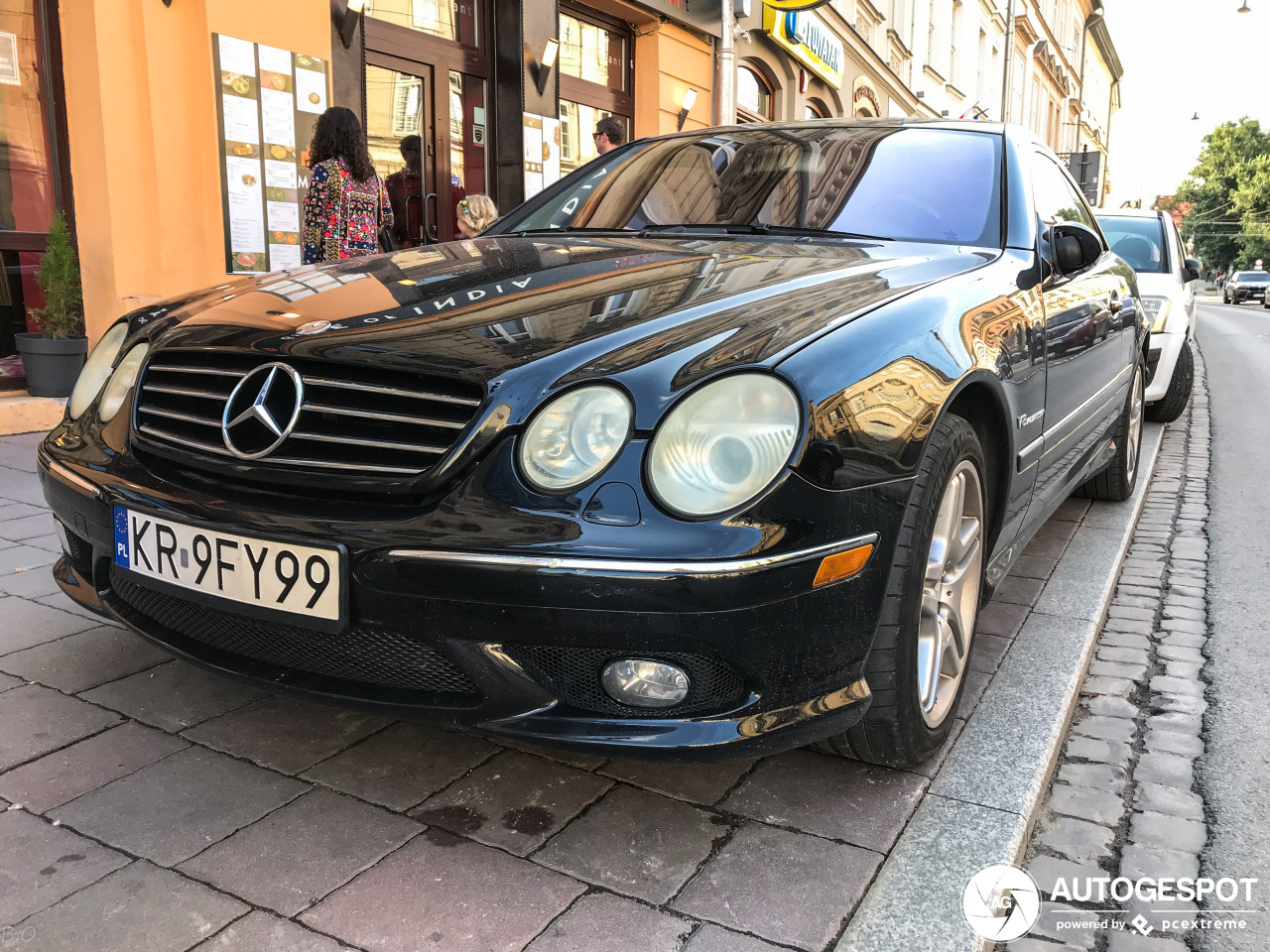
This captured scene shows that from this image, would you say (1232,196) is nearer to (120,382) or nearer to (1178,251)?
(1178,251)

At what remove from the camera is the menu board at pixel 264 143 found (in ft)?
19.8

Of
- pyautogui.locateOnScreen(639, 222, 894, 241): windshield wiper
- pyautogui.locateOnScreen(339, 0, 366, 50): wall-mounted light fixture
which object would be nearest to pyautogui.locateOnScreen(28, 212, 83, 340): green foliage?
pyautogui.locateOnScreen(339, 0, 366, 50): wall-mounted light fixture

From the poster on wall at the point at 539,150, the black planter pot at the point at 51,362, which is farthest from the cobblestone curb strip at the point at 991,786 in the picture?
the poster on wall at the point at 539,150

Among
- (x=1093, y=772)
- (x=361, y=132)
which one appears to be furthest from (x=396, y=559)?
(x=361, y=132)

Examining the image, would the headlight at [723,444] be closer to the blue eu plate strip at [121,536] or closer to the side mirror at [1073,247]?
the blue eu plate strip at [121,536]

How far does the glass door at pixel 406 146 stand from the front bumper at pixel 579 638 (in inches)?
251

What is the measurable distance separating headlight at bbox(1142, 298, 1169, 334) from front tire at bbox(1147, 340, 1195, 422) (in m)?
0.45

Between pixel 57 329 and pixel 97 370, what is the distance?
3953 millimetres

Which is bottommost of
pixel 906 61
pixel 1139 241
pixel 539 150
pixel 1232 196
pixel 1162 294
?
pixel 1162 294

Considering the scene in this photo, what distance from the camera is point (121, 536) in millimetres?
1979

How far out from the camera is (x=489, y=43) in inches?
334

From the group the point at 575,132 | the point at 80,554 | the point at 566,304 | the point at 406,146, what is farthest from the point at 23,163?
the point at 566,304
